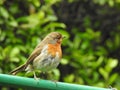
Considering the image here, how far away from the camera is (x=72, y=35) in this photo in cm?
658

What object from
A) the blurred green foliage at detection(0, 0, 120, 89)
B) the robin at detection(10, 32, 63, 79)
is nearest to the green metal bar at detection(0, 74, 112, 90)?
the robin at detection(10, 32, 63, 79)

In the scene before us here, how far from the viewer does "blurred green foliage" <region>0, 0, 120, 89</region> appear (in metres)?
5.57

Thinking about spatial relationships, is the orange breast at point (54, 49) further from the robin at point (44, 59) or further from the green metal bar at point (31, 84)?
the green metal bar at point (31, 84)

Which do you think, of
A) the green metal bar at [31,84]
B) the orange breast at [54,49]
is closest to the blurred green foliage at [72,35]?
the orange breast at [54,49]

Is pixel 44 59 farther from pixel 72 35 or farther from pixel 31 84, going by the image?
pixel 72 35

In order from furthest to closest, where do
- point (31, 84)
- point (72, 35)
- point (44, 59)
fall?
point (72, 35), point (44, 59), point (31, 84)

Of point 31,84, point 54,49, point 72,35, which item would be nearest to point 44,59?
point 54,49

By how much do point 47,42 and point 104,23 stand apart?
246cm

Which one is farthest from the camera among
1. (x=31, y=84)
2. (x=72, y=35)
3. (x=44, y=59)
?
(x=72, y=35)

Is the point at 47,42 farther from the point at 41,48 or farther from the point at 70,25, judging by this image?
the point at 70,25

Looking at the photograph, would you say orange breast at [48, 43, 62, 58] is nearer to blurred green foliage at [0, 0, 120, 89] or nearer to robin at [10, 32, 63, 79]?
robin at [10, 32, 63, 79]

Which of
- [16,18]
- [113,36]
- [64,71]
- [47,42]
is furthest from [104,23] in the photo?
[47,42]

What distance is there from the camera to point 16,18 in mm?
5852

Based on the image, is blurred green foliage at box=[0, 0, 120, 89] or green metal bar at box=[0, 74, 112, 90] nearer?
green metal bar at box=[0, 74, 112, 90]
